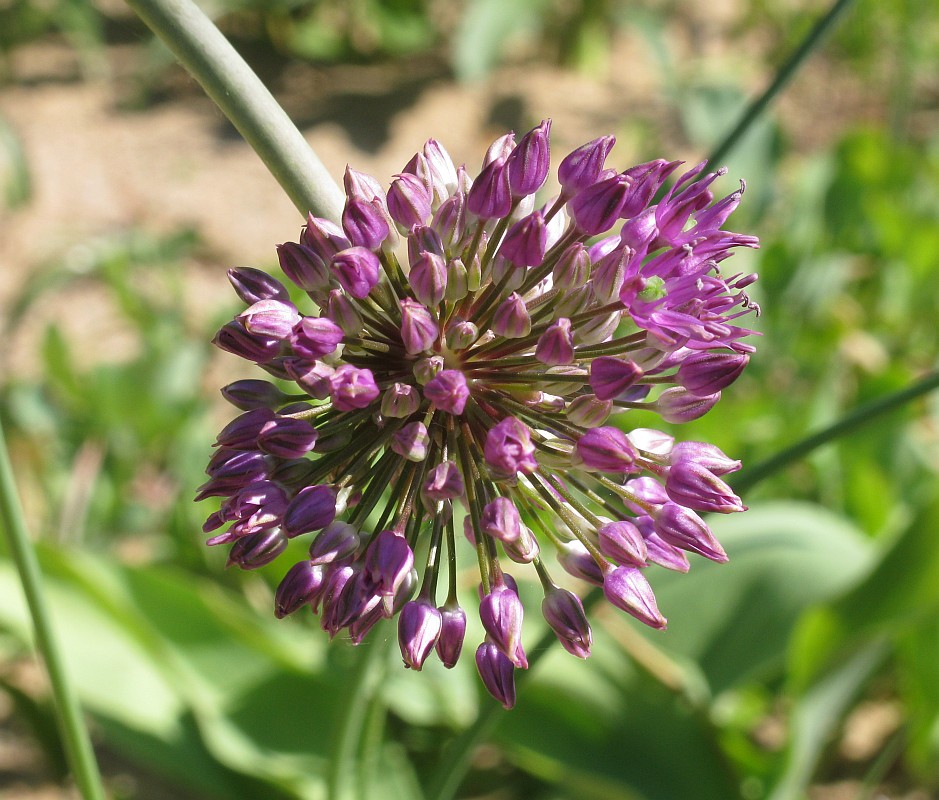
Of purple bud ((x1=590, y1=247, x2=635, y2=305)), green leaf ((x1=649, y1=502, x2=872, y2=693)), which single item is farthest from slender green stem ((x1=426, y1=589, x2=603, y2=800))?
green leaf ((x1=649, y1=502, x2=872, y2=693))

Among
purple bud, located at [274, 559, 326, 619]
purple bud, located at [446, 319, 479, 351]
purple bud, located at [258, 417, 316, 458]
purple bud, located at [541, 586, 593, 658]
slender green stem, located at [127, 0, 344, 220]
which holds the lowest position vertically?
purple bud, located at [274, 559, 326, 619]

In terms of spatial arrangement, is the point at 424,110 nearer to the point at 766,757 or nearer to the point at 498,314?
the point at 766,757

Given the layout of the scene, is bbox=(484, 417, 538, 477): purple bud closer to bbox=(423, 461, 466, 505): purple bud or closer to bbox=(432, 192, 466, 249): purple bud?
bbox=(423, 461, 466, 505): purple bud

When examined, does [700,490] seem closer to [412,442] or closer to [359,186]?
[412,442]

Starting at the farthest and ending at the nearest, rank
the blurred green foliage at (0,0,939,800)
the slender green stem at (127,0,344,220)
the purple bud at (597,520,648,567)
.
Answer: the blurred green foliage at (0,0,939,800) → the purple bud at (597,520,648,567) → the slender green stem at (127,0,344,220)

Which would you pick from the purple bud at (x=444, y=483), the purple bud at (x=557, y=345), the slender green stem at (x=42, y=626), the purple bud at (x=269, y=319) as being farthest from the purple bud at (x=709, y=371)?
the slender green stem at (x=42, y=626)

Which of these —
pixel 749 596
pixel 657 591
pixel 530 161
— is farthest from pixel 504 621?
pixel 749 596

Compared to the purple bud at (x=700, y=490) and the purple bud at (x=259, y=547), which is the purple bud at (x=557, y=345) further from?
the purple bud at (x=259, y=547)
